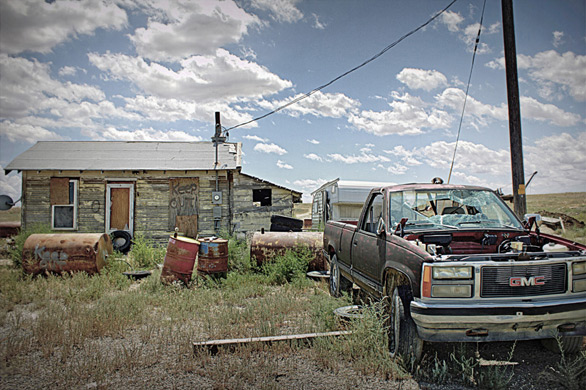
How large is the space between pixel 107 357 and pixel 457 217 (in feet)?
14.9

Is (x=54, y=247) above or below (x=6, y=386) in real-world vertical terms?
above

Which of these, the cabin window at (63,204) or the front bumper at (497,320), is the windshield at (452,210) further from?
the cabin window at (63,204)

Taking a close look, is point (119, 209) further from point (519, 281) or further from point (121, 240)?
point (519, 281)

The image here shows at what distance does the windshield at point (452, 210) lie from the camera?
16.4 ft

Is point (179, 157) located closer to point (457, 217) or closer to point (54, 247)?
point (54, 247)

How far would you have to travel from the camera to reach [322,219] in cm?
2197

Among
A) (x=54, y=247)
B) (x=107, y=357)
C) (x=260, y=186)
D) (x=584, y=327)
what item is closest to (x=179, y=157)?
(x=260, y=186)

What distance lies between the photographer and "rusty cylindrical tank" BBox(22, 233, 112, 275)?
9125 millimetres

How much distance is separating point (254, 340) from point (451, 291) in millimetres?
2294

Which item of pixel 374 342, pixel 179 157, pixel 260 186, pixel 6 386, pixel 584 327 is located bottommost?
pixel 6 386

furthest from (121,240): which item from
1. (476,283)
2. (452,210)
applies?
(476,283)

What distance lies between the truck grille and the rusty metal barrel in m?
5.84

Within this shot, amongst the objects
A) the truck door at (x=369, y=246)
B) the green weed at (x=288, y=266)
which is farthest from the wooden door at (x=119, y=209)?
the truck door at (x=369, y=246)

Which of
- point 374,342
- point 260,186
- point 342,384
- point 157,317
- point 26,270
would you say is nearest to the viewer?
point 342,384
